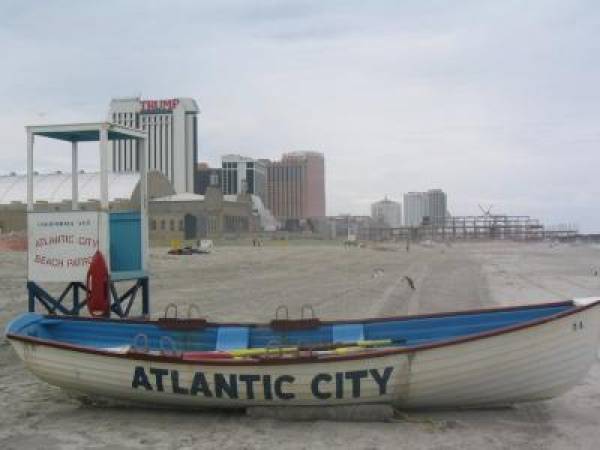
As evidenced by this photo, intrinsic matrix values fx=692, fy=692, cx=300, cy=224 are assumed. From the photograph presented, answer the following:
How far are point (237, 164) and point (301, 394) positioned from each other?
183 m

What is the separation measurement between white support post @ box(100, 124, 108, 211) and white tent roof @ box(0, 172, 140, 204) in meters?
61.6

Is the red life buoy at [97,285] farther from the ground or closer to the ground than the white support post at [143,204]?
closer to the ground

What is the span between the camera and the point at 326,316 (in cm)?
1597

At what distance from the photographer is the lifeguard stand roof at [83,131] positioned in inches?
436

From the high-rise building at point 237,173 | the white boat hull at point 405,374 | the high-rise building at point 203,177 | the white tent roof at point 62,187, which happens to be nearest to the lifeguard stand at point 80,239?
the white boat hull at point 405,374

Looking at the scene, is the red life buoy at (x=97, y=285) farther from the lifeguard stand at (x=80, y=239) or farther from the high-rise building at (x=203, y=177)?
the high-rise building at (x=203, y=177)

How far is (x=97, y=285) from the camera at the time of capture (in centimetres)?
1020

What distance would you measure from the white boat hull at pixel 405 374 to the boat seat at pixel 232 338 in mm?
1420

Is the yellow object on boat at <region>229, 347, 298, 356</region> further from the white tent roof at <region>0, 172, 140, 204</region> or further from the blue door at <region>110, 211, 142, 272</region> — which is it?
the white tent roof at <region>0, 172, 140, 204</region>

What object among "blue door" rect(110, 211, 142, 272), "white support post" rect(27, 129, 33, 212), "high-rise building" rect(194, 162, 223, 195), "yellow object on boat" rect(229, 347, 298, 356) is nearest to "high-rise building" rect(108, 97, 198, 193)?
"high-rise building" rect(194, 162, 223, 195)

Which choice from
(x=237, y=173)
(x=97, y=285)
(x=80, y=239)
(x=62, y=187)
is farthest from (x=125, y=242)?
(x=237, y=173)

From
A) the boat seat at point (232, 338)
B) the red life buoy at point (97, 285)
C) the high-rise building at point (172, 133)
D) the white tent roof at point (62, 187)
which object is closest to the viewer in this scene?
the boat seat at point (232, 338)

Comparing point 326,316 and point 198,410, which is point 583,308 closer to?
point 198,410

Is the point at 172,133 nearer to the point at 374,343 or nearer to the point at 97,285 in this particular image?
the point at 97,285
